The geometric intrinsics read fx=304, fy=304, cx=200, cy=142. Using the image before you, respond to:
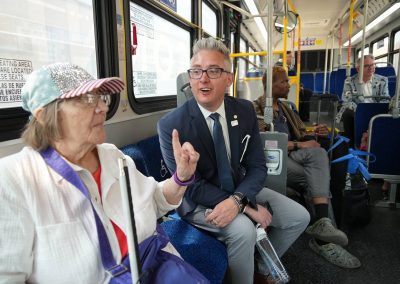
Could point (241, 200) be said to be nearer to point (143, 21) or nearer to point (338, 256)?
point (338, 256)

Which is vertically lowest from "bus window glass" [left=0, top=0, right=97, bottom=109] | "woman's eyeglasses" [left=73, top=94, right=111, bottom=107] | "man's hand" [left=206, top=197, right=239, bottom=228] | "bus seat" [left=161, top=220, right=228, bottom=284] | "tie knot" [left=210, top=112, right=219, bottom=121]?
"bus seat" [left=161, top=220, right=228, bottom=284]

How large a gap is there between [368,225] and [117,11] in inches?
116

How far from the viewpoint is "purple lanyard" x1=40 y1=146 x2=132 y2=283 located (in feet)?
3.36

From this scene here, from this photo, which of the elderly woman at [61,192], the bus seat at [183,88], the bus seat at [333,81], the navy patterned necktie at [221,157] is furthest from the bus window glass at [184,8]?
the bus seat at [333,81]

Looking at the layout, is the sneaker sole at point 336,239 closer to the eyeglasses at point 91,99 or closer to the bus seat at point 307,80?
the eyeglasses at point 91,99

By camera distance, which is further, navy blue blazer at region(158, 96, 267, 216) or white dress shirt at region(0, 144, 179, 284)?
navy blue blazer at region(158, 96, 267, 216)

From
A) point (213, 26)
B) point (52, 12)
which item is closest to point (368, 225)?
point (52, 12)

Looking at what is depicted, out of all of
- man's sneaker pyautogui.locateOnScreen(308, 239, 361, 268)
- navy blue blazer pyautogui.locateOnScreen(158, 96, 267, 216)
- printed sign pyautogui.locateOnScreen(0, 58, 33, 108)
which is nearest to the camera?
printed sign pyautogui.locateOnScreen(0, 58, 33, 108)

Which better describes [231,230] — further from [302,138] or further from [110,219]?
[302,138]

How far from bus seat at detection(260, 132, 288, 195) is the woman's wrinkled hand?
39.6 inches

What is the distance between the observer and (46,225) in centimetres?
94

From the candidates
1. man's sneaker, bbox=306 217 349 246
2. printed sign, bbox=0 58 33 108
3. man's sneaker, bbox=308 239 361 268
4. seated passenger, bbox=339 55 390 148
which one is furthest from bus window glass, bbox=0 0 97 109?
seated passenger, bbox=339 55 390 148

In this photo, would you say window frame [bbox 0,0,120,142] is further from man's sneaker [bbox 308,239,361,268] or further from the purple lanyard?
man's sneaker [bbox 308,239,361,268]

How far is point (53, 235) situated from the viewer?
0.94 meters
